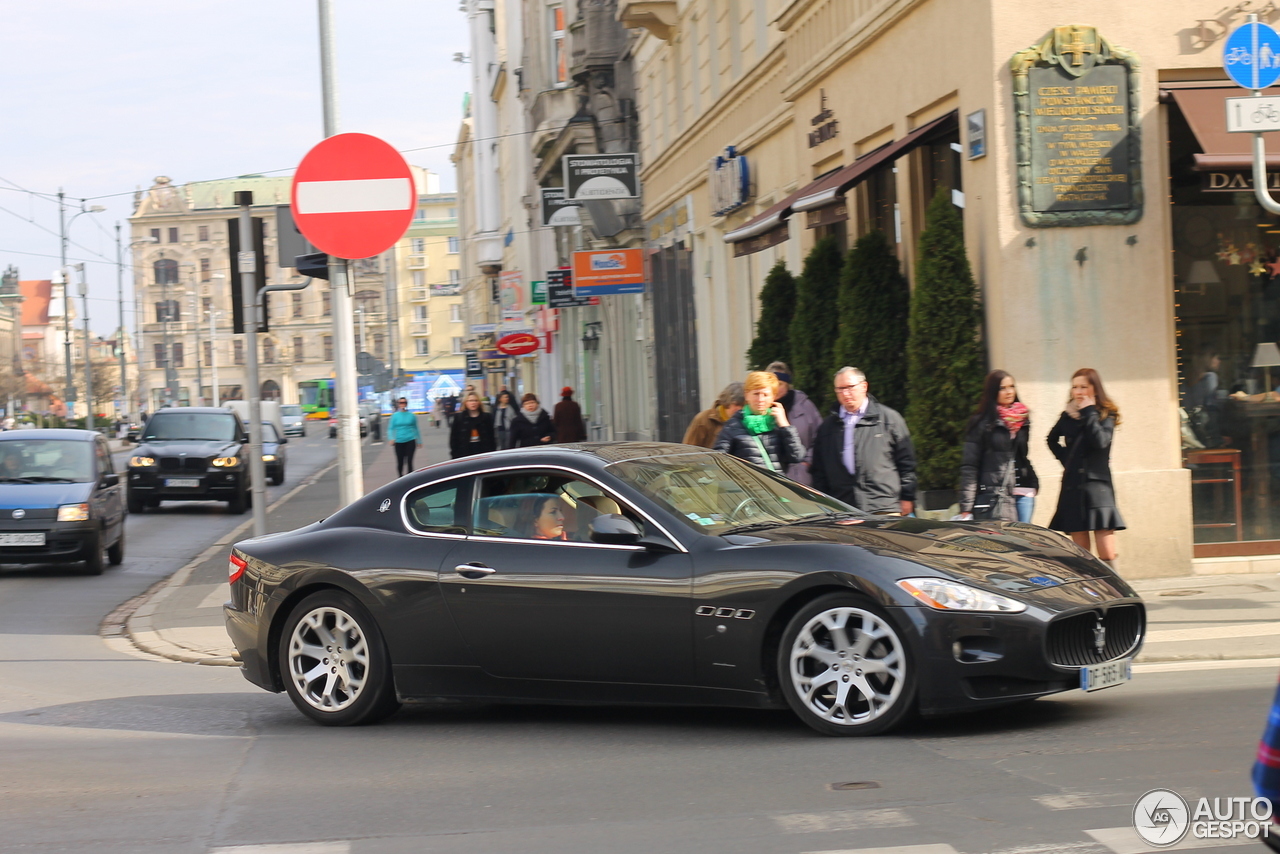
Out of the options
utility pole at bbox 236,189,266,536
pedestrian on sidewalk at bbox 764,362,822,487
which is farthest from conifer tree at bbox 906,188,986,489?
utility pole at bbox 236,189,266,536

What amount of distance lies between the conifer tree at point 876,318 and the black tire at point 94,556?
876 cm

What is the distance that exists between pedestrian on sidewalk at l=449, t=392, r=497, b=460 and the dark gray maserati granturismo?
54.0ft

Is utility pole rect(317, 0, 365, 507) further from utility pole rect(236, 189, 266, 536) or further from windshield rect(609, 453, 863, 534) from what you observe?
utility pole rect(236, 189, 266, 536)

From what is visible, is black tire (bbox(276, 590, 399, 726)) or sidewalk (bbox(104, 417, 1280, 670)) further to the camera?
sidewalk (bbox(104, 417, 1280, 670))

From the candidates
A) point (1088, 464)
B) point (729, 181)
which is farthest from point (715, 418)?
point (729, 181)

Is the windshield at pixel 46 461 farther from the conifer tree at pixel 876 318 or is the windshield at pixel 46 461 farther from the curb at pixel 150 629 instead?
the conifer tree at pixel 876 318

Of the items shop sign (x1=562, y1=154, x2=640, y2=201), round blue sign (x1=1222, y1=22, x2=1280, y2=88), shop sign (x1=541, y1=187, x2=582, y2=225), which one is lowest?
round blue sign (x1=1222, y1=22, x2=1280, y2=88)

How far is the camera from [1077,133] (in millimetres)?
12773

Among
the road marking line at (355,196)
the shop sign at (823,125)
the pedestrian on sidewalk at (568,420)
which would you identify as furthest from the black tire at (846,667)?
the pedestrian on sidewalk at (568,420)

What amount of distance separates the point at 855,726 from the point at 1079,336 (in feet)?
21.8

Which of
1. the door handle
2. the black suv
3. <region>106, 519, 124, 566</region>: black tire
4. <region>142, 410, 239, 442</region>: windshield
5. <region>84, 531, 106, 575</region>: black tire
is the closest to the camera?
the door handle

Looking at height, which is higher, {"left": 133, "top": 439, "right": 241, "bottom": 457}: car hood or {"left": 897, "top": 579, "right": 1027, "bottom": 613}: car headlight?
{"left": 133, "top": 439, "right": 241, "bottom": 457}: car hood

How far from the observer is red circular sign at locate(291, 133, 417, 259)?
1006 cm

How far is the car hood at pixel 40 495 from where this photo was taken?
1823cm
